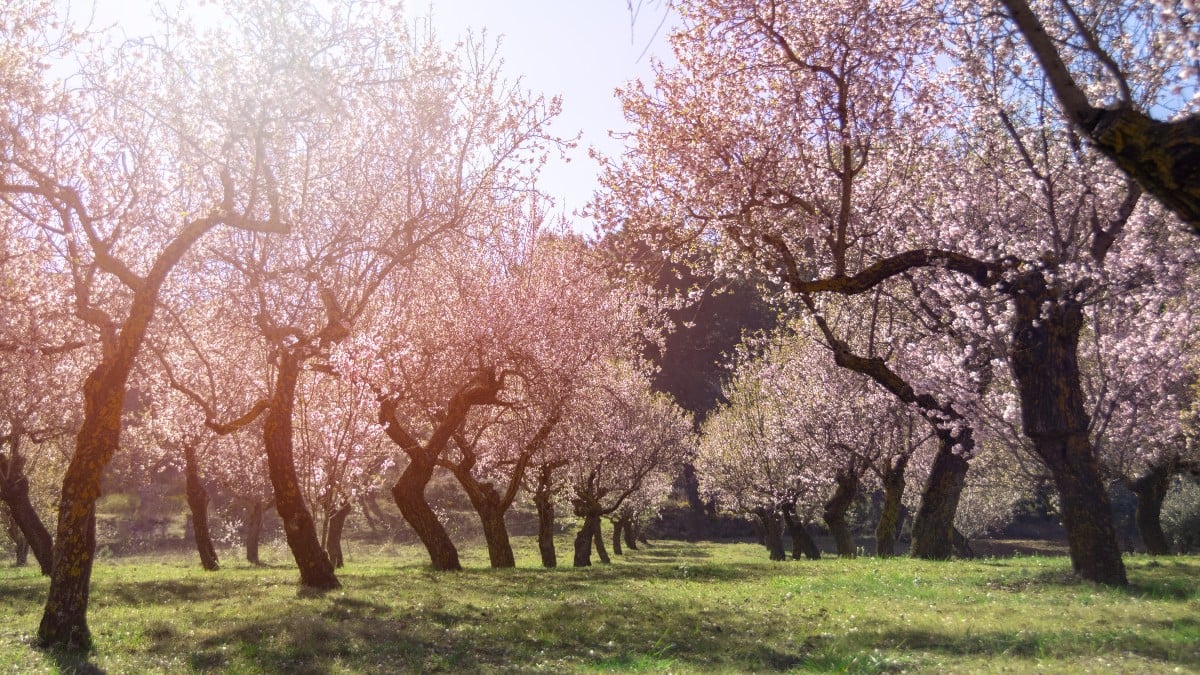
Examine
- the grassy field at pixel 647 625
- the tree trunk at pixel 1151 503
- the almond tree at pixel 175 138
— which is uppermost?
the almond tree at pixel 175 138

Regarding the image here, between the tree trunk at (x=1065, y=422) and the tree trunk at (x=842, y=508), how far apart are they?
1992 cm

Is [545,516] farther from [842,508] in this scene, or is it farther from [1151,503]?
[1151,503]

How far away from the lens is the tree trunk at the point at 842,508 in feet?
116

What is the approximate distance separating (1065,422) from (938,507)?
440 inches

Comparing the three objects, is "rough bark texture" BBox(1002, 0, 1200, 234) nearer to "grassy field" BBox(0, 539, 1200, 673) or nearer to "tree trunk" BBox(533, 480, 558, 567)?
"grassy field" BBox(0, 539, 1200, 673)

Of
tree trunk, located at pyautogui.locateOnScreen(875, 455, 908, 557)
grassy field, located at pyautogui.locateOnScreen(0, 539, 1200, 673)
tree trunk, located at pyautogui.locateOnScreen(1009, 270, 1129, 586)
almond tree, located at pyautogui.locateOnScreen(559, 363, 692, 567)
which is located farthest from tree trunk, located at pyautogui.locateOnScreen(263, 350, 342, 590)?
tree trunk, located at pyautogui.locateOnScreen(875, 455, 908, 557)

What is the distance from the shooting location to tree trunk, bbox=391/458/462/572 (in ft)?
84.3

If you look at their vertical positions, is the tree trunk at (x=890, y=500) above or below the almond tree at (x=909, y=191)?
below

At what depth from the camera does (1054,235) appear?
14883mm

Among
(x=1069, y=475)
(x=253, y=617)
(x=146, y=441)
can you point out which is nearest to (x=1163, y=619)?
(x=1069, y=475)

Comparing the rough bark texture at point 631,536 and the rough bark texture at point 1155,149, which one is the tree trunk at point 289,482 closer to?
the rough bark texture at point 1155,149

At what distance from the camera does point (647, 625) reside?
14086 mm

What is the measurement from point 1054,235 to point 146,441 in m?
33.1

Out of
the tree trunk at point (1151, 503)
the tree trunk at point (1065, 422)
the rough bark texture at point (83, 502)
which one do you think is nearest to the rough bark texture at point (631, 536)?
the tree trunk at point (1151, 503)
